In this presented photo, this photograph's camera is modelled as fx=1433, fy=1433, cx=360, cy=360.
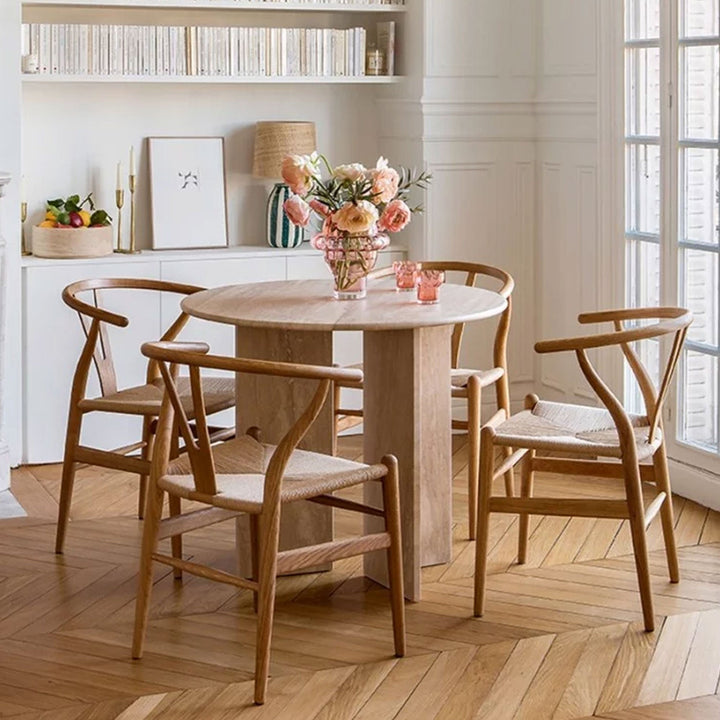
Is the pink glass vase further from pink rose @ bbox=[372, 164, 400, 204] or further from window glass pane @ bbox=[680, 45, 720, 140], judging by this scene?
window glass pane @ bbox=[680, 45, 720, 140]

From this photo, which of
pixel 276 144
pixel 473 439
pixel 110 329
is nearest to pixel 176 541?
pixel 473 439

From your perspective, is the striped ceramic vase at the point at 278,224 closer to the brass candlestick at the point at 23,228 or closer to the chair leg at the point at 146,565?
the brass candlestick at the point at 23,228

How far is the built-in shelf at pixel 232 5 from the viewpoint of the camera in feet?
19.5

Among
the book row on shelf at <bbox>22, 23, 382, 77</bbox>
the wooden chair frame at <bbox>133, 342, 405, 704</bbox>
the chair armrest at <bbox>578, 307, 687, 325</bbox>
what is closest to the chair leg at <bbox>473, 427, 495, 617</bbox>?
the wooden chair frame at <bbox>133, 342, 405, 704</bbox>

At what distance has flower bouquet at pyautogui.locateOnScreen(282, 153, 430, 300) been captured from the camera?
439 centimetres

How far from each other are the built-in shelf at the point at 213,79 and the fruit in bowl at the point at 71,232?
50cm

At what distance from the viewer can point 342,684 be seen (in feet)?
12.1

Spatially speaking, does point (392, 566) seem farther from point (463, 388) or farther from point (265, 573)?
point (463, 388)

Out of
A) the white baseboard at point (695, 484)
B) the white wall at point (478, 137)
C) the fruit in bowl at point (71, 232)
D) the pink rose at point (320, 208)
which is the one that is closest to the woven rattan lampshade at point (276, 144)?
the white wall at point (478, 137)

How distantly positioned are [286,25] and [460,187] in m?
1.11

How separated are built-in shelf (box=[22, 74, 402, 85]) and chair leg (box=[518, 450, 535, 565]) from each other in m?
2.43

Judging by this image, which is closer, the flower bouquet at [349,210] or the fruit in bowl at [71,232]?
the flower bouquet at [349,210]

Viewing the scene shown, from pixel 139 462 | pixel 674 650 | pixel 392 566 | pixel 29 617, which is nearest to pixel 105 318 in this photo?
pixel 139 462

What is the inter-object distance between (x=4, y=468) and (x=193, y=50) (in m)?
1.96
